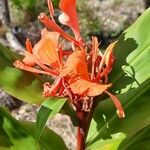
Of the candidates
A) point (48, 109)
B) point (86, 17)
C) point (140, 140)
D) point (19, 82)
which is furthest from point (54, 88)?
point (86, 17)

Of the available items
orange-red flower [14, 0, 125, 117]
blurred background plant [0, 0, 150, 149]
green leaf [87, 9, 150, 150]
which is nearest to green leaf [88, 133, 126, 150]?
green leaf [87, 9, 150, 150]

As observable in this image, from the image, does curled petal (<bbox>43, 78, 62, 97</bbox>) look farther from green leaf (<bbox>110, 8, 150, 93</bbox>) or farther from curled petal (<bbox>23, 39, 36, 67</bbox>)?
green leaf (<bbox>110, 8, 150, 93</bbox>)

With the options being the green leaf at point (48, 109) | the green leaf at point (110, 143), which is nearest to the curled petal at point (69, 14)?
the green leaf at point (48, 109)

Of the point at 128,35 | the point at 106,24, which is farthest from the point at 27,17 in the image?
the point at 128,35

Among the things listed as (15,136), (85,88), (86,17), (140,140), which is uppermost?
(85,88)

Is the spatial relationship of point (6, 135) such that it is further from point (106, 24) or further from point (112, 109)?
point (106, 24)

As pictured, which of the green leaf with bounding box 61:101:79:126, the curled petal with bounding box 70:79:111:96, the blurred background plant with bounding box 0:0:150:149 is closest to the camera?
the curled petal with bounding box 70:79:111:96

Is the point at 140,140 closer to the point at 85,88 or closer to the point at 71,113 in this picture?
the point at 71,113

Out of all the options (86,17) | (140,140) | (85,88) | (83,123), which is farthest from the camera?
(86,17)
